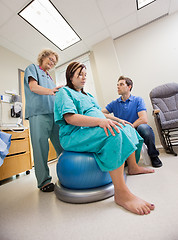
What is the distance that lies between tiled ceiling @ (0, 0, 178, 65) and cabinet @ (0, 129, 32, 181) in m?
1.92

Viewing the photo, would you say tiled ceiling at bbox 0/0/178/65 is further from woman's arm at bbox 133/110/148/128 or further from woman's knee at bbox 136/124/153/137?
woman's knee at bbox 136/124/153/137

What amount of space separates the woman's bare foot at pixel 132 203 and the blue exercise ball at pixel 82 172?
143 mm

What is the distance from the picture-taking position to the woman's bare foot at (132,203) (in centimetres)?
61

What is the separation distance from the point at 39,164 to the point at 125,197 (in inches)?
31.2

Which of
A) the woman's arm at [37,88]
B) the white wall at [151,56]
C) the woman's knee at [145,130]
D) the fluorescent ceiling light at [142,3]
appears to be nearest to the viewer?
the woman's arm at [37,88]

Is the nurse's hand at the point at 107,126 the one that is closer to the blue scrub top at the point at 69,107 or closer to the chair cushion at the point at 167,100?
the blue scrub top at the point at 69,107

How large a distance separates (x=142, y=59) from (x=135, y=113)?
1.64 metres

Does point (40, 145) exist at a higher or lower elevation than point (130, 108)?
lower

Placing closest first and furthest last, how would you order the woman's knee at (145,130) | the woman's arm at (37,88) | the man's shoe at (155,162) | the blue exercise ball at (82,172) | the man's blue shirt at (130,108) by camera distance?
the blue exercise ball at (82,172)
the woman's arm at (37,88)
the man's shoe at (155,162)
the woman's knee at (145,130)
the man's blue shirt at (130,108)

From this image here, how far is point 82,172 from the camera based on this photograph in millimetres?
788

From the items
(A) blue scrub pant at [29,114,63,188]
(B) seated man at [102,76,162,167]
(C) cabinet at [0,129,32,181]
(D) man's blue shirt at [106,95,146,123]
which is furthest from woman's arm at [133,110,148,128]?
(C) cabinet at [0,129,32,181]

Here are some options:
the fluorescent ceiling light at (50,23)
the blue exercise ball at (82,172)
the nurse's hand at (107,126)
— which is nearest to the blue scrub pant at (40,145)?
the blue exercise ball at (82,172)

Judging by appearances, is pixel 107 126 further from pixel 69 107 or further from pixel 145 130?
pixel 145 130

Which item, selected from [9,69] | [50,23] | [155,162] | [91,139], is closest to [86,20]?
[50,23]
